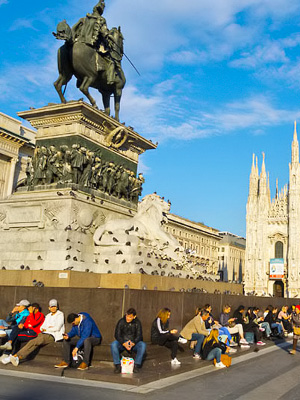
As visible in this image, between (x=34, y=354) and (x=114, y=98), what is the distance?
27.4 feet

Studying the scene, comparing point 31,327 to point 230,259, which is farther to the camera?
point 230,259

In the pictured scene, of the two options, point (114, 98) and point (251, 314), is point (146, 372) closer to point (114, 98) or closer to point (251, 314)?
point (251, 314)

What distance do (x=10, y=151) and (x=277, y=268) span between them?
1796 inches

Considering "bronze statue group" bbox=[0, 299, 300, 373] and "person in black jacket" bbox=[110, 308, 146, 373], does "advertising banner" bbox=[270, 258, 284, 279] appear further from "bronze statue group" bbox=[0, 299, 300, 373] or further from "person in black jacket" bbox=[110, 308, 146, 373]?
"person in black jacket" bbox=[110, 308, 146, 373]

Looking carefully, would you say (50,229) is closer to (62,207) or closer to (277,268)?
(62,207)

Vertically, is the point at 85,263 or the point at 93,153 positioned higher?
the point at 93,153

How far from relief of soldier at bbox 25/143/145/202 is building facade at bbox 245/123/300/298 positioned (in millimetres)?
59017

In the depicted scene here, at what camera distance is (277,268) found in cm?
6969

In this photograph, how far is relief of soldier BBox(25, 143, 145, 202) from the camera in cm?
1178

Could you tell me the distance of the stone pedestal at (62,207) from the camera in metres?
11.0

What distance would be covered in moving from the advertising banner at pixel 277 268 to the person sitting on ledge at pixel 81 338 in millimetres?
64901

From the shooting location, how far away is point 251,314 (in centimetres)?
1383

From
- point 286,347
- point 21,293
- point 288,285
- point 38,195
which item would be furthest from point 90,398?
point 288,285


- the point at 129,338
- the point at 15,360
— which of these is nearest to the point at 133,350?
the point at 129,338
